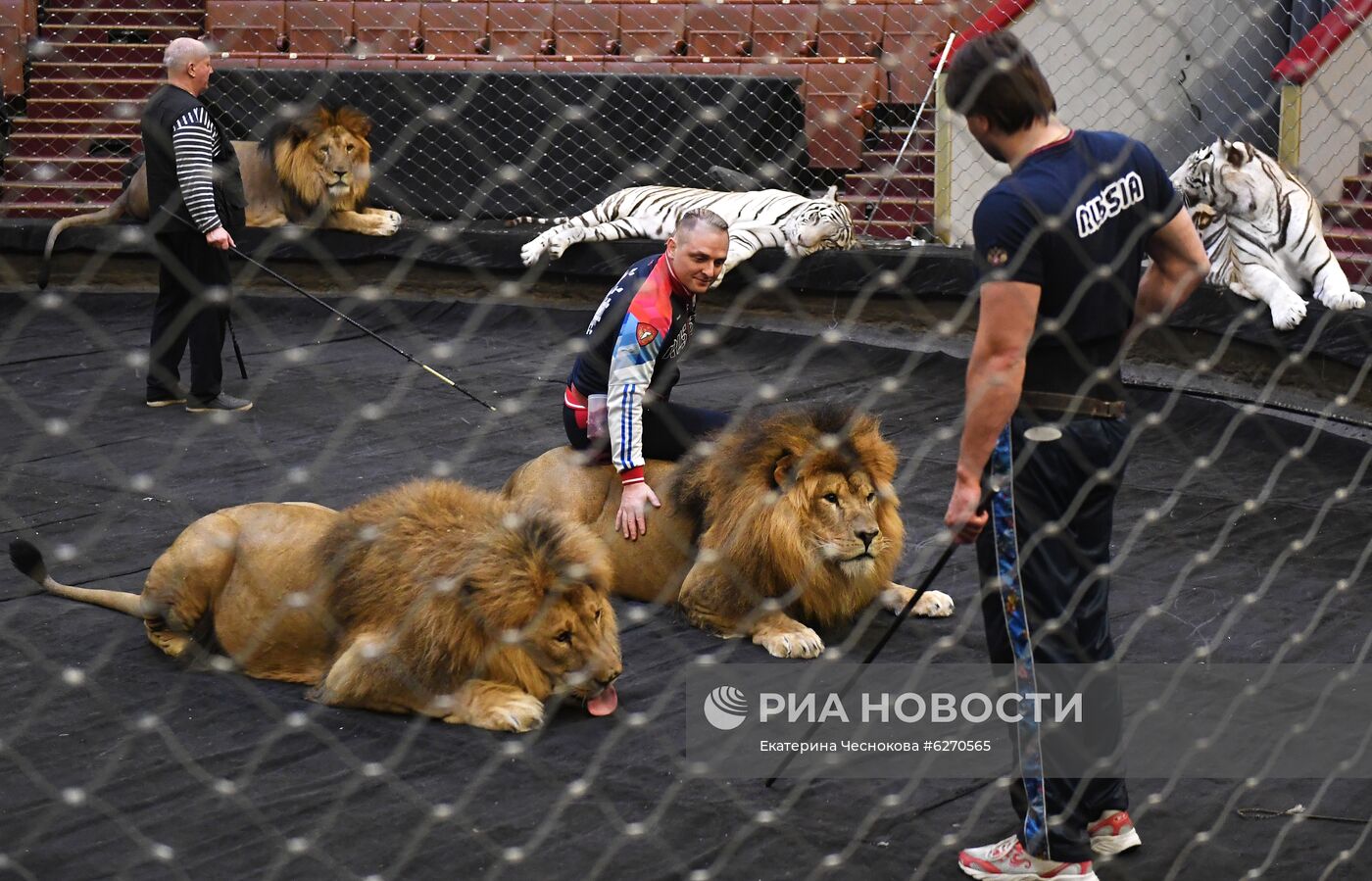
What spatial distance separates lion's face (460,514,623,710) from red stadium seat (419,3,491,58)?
6189mm

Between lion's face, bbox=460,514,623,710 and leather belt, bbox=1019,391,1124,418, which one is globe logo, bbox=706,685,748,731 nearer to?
lion's face, bbox=460,514,623,710

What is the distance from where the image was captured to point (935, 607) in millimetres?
3418

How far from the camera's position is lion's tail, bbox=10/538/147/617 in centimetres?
320

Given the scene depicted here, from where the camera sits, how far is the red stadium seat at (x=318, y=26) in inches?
345

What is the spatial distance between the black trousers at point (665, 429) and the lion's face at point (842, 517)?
370 millimetres

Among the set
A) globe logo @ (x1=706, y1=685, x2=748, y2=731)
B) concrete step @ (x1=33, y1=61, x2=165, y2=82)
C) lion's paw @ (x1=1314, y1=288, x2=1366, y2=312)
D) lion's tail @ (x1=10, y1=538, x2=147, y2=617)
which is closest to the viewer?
globe logo @ (x1=706, y1=685, x2=748, y2=731)

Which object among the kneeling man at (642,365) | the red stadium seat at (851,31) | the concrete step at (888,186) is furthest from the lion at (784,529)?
the red stadium seat at (851,31)

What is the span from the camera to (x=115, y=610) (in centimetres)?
341

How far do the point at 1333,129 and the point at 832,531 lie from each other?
150 inches

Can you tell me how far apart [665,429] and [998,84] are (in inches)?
64.1

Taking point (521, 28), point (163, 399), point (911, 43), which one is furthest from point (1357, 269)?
point (521, 28)

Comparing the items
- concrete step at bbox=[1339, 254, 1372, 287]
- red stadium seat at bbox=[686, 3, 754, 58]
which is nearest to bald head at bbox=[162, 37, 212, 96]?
concrete step at bbox=[1339, 254, 1372, 287]

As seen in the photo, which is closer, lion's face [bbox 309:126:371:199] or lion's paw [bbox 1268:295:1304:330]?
lion's paw [bbox 1268:295:1304:330]

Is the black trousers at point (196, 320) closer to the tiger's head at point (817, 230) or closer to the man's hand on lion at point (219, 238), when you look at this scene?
the man's hand on lion at point (219, 238)
